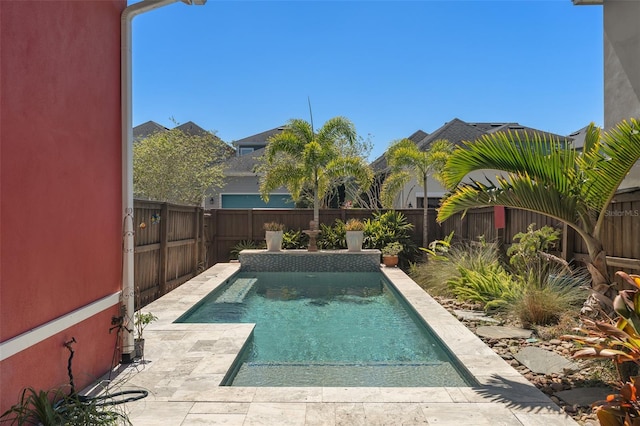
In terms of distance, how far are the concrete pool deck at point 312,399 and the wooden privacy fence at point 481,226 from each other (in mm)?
2128

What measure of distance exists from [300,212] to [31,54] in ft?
37.6

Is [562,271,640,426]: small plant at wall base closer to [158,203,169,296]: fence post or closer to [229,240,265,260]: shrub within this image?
[158,203,169,296]: fence post

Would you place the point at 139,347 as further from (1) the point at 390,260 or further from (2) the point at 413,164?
(2) the point at 413,164

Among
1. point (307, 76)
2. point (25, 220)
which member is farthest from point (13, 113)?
point (307, 76)

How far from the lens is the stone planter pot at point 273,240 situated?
40.9 ft

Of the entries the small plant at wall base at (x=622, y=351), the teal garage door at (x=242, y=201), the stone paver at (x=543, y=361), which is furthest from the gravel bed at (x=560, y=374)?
the teal garage door at (x=242, y=201)

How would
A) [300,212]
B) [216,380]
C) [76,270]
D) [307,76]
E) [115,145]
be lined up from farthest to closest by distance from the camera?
1. [307,76]
2. [300,212]
3. [115,145]
4. [216,380]
5. [76,270]

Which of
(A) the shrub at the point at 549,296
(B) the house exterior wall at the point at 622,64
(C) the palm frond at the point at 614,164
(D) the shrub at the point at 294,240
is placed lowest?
(A) the shrub at the point at 549,296

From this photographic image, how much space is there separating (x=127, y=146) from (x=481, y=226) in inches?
332

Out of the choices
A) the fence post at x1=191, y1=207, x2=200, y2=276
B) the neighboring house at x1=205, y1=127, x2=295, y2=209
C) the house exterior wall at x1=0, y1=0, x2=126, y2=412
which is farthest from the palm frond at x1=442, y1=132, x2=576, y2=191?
the neighboring house at x1=205, y1=127, x2=295, y2=209

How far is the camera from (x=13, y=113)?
2531 mm

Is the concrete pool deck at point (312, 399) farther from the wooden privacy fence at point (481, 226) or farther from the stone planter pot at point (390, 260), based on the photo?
the stone planter pot at point (390, 260)

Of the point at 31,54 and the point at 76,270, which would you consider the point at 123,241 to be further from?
the point at 31,54

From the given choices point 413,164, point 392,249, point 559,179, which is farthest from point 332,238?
point 559,179
